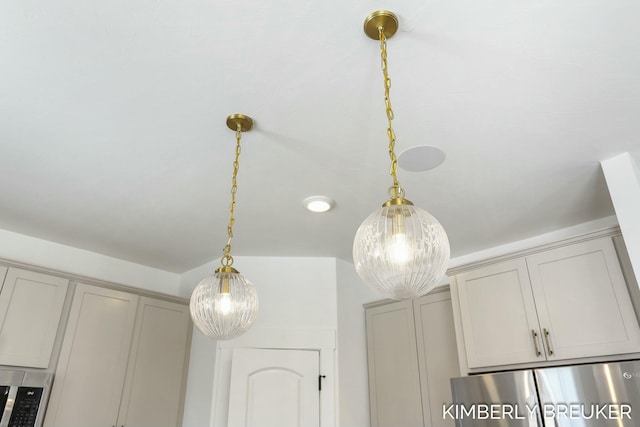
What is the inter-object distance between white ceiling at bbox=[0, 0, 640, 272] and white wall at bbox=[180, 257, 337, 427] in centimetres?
60

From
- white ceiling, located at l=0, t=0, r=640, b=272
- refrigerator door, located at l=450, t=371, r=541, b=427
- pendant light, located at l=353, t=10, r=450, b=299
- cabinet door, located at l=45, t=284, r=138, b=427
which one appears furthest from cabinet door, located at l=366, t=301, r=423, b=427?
pendant light, located at l=353, t=10, r=450, b=299

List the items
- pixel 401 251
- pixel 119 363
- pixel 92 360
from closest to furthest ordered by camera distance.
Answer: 1. pixel 401 251
2. pixel 92 360
3. pixel 119 363

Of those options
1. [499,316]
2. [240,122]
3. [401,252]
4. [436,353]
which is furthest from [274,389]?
[401,252]

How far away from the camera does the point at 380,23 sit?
139 cm

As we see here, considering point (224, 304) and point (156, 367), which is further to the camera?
point (156, 367)

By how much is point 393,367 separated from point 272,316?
→ 938 millimetres

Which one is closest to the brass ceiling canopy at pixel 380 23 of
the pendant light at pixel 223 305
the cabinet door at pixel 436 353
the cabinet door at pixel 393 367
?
the pendant light at pixel 223 305

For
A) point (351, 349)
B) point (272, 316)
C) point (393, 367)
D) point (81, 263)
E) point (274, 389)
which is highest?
point (81, 263)

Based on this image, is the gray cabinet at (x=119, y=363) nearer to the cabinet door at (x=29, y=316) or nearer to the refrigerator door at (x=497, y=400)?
the cabinet door at (x=29, y=316)

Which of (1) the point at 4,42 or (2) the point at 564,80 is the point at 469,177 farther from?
(1) the point at 4,42

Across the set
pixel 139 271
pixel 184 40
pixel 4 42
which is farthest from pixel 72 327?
pixel 184 40

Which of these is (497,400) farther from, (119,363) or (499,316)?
(119,363)

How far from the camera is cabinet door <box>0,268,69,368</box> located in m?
2.52

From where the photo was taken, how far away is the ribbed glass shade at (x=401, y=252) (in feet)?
3.57
